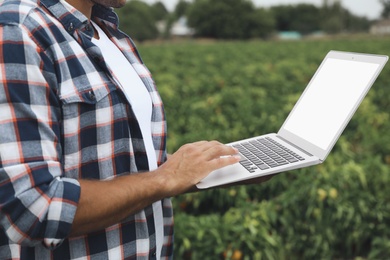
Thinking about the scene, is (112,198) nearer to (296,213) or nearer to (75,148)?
(75,148)

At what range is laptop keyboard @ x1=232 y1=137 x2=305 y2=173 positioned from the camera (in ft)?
4.94

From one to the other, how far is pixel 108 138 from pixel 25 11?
1.25 ft

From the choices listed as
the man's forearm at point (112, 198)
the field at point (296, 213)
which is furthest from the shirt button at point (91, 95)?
the field at point (296, 213)

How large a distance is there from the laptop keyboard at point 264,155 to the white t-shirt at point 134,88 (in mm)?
311

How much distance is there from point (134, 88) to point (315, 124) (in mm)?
717

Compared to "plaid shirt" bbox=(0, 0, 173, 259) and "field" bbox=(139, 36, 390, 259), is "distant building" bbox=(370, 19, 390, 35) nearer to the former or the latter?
"field" bbox=(139, 36, 390, 259)

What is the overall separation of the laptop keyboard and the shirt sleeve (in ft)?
1.96

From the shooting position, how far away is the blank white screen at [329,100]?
162cm

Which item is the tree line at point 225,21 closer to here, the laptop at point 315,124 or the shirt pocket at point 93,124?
the laptop at point 315,124

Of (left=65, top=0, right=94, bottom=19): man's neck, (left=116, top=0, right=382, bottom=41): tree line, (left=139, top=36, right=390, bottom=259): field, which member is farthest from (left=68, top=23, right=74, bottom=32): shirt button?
(left=116, top=0, right=382, bottom=41): tree line

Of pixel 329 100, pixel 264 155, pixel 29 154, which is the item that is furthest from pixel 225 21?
pixel 29 154

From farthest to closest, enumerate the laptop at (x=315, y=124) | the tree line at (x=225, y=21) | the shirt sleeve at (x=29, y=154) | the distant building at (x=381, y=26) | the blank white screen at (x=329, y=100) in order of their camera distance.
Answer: the distant building at (x=381, y=26) → the tree line at (x=225, y=21) → the blank white screen at (x=329, y=100) → the laptop at (x=315, y=124) → the shirt sleeve at (x=29, y=154)

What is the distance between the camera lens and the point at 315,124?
1768 millimetres

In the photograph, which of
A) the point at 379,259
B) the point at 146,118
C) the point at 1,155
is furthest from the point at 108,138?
the point at 379,259
